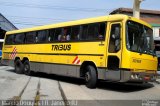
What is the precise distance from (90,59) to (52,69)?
381cm

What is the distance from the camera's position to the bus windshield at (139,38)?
49.9ft

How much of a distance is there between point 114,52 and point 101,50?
0.81m

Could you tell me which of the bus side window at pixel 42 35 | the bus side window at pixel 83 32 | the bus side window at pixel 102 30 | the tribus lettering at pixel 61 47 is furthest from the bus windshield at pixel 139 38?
the bus side window at pixel 42 35

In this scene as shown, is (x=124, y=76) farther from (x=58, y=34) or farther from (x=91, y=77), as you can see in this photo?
(x=58, y=34)

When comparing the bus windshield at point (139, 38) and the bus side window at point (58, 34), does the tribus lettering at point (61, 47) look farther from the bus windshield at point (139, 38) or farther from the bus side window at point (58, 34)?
the bus windshield at point (139, 38)

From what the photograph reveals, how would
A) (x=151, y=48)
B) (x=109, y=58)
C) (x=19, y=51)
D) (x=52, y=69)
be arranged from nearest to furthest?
(x=109, y=58) < (x=151, y=48) < (x=52, y=69) < (x=19, y=51)

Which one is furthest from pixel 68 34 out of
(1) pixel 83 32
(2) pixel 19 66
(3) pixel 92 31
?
(2) pixel 19 66

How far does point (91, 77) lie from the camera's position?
53.2 feet

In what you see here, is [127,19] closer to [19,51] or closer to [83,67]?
[83,67]

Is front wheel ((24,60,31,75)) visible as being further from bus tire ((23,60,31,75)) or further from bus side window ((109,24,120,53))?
bus side window ((109,24,120,53))

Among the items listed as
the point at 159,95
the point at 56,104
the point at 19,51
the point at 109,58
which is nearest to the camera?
the point at 56,104

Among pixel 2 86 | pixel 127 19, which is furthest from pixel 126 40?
pixel 2 86

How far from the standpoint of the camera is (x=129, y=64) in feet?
48.0

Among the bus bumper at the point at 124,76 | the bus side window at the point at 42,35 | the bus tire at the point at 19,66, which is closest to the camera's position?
the bus bumper at the point at 124,76
